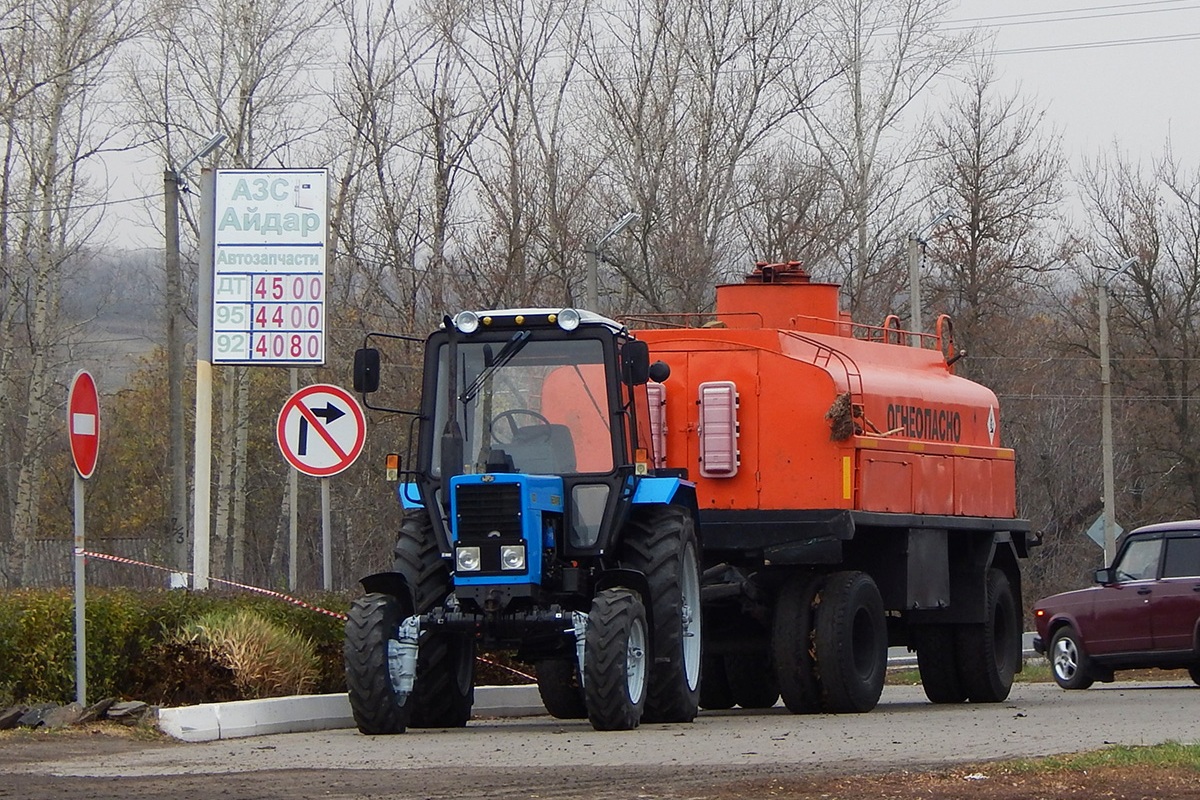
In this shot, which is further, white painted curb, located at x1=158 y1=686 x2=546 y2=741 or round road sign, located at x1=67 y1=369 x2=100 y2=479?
round road sign, located at x1=67 y1=369 x2=100 y2=479

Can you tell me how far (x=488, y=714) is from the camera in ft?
54.1

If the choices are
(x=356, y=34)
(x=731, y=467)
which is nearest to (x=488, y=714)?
(x=731, y=467)

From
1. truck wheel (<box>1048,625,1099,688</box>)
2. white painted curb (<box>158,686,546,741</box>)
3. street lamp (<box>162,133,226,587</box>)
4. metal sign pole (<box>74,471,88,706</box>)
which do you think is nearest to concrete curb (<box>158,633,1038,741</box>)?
white painted curb (<box>158,686,546,741</box>)

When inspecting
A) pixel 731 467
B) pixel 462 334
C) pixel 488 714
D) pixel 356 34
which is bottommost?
pixel 488 714

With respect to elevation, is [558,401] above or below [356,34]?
below

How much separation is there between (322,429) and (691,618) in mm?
4602

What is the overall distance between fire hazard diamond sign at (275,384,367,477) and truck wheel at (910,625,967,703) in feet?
19.2

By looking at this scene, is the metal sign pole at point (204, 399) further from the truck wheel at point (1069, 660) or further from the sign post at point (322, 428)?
the truck wheel at point (1069, 660)

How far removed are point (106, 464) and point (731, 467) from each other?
53.2 m

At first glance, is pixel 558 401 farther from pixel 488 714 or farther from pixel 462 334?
pixel 488 714

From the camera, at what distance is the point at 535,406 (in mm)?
13938

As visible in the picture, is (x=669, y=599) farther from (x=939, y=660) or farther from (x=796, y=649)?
(x=939, y=660)

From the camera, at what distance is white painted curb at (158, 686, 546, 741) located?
12852mm

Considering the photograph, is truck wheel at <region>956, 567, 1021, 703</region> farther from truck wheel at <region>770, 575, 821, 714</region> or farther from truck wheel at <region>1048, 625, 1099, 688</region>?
truck wheel at <region>1048, 625, 1099, 688</region>
